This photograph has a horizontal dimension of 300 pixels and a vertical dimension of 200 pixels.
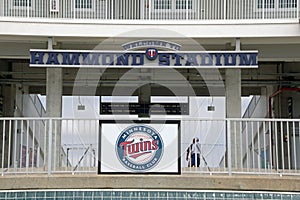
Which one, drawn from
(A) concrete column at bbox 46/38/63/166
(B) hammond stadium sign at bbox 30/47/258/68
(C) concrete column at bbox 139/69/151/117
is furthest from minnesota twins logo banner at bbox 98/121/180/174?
(C) concrete column at bbox 139/69/151/117

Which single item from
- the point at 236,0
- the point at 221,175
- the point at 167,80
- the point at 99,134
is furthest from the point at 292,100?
the point at 99,134

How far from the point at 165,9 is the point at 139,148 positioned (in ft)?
17.7

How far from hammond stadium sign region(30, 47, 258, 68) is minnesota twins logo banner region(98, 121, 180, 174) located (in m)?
3.42

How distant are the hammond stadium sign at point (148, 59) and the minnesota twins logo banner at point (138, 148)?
3420 millimetres

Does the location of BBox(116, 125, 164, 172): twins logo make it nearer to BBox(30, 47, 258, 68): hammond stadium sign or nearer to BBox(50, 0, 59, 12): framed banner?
BBox(30, 47, 258, 68): hammond stadium sign

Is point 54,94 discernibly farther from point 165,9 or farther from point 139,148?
point 139,148

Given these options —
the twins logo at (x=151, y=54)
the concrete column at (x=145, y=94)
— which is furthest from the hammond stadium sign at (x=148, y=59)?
the concrete column at (x=145, y=94)

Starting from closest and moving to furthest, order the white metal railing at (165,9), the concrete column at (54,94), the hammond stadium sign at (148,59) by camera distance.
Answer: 1. the hammond stadium sign at (148,59)
2. the concrete column at (54,94)
3. the white metal railing at (165,9)

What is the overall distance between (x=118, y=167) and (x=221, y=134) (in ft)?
9.21

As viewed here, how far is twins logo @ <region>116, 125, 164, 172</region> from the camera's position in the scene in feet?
25.1

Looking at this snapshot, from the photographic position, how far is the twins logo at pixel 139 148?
765 cm

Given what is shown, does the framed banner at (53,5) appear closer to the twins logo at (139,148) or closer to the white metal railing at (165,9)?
the white metal railing at (165,9)

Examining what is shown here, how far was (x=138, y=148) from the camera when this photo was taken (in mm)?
7680

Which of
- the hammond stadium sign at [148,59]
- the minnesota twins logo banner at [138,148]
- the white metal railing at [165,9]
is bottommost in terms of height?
the minnesota twins logo banner at [138,148]
